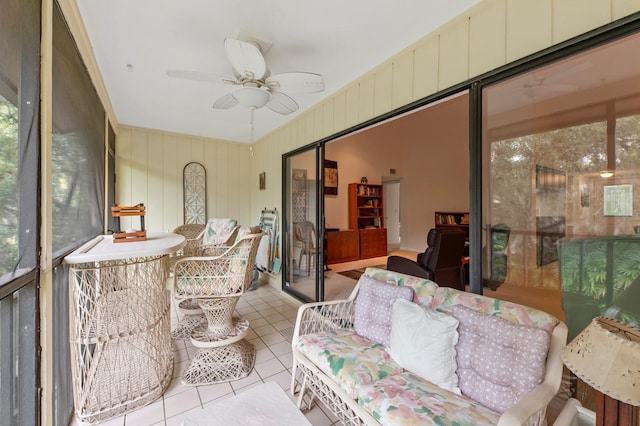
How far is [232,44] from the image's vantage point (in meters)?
1.55

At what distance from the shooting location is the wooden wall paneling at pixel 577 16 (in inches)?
47.8

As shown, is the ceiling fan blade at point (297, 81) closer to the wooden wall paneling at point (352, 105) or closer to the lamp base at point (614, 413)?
the wooden wall paneling at point (352, 105)

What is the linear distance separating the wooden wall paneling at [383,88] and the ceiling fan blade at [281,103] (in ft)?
2.47

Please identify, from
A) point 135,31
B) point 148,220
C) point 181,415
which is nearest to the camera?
point 181,415

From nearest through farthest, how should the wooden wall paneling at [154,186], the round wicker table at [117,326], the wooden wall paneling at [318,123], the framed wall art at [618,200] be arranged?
the framed wall art at [618,200] < the round wicker table at [117,326] < the wooden wall paneling at [318,123] < the wooden wall paneling at [154,186]

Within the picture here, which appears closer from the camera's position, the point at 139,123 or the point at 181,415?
the point at 181,415

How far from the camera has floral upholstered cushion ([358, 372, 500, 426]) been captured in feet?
3.46

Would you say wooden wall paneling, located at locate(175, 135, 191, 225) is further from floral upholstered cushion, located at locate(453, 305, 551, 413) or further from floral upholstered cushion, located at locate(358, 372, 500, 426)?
floral upholstered cushion, located at locate(453, 305, 551, 413)

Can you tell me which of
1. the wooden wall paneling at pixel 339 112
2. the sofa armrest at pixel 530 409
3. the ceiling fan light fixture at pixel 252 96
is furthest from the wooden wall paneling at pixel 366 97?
the sofa armrest at pixel 530 409

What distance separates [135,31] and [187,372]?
264 centimetres

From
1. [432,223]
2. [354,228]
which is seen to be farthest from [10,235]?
[432,223]

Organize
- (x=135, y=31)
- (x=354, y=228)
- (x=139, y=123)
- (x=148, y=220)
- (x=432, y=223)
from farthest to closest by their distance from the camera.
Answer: (x=432, y=223), (x=354, y=228), (x=148, y=220), (x=139, y=123), (x=135, y=31)

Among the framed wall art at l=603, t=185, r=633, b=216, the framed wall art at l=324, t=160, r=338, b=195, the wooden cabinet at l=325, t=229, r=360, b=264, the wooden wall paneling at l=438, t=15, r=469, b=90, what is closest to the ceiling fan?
the wooden wall paneling at l=438, t=15, r=469, b=90

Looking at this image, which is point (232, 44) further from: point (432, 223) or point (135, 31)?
point (432, 223)
